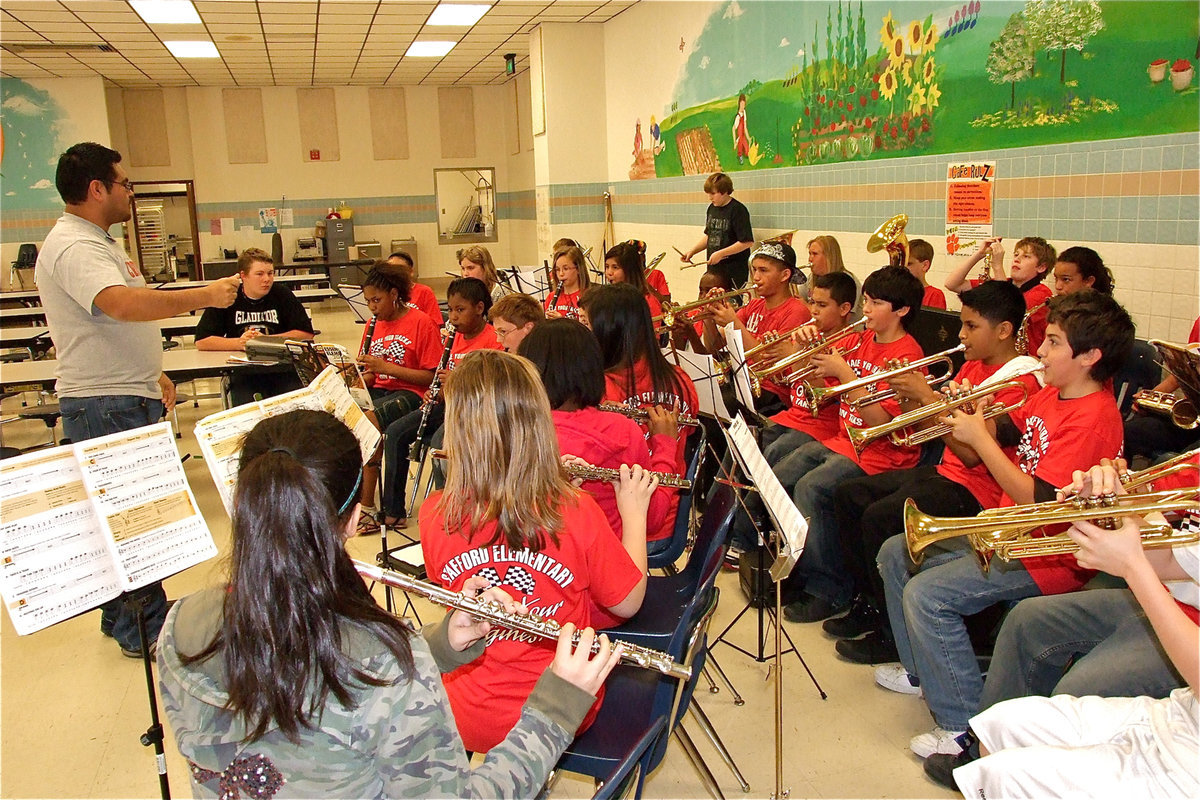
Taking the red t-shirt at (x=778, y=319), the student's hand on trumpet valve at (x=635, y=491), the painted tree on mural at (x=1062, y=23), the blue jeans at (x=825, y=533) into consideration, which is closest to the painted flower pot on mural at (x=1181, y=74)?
the painted tree on mural at (x=1062, y=23)

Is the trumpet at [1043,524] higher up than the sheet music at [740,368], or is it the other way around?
the sheet music at [740,368]

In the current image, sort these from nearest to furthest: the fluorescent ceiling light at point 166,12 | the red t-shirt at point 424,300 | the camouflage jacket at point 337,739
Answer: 1. the camouflage jacket at point 337,739
2. the red t-shirt at point 424,300
3. the fluorescent ceiling light at point 166,12

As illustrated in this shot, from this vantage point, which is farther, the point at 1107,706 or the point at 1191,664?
the point at 1107,706

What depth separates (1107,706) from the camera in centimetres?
189

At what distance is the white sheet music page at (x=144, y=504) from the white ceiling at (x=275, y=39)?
26.2 ft

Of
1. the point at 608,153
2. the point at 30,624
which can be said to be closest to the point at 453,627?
the point at 30,624

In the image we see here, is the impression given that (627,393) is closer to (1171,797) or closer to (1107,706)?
(1107,706)

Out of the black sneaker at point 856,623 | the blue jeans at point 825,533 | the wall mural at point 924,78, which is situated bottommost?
the black sneaker at point 856,623

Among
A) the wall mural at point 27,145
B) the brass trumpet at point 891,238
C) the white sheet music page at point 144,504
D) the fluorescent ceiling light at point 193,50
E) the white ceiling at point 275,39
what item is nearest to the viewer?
the white sheet music page at point 144,504

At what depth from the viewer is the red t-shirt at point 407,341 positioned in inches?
198

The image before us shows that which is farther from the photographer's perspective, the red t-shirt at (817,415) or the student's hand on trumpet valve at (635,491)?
the red t-shirt at (817,415)

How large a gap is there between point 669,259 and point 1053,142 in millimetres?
5543

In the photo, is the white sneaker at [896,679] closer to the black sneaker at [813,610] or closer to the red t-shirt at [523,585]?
the black sneaker at [813,610]

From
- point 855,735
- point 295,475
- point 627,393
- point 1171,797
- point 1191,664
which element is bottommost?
point 855,735
